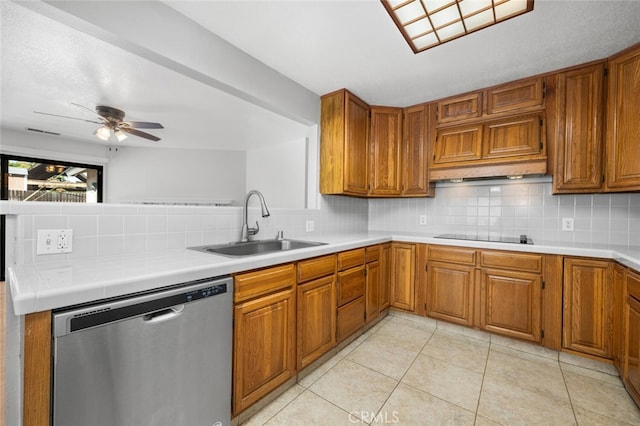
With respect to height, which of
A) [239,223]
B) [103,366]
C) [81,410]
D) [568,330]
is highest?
[239,223]

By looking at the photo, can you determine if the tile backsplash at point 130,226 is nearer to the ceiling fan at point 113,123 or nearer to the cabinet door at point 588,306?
the ceiling fan at point 113,123

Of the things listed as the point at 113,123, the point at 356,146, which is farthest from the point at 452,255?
the point at 113,123

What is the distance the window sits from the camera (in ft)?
13.4

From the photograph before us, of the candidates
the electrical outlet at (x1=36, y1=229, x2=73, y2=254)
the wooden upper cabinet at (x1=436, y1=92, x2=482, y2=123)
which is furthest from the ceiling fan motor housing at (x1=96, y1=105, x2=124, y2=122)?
the wooden upper cabinet at (x1=436, y1=92, x2=482, y2=123)

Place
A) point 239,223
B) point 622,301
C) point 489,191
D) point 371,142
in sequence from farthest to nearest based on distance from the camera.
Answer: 1. point 371,142
2. point 489,191
3. point 239,223
4. point 622,301

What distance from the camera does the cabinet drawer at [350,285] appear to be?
2039mm

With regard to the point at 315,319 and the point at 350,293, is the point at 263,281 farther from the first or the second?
the point at 350,293

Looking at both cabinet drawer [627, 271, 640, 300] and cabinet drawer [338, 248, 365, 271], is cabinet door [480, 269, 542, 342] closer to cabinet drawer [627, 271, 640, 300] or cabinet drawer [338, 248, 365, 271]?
cabinet drawer [627, 271, 640, 300]

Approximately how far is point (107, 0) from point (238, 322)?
1753 mm

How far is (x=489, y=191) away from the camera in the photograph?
8.99 feet

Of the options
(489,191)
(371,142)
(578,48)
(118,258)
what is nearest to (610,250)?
(489,191)

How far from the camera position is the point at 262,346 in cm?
141

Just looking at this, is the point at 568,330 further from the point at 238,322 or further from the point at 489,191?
the point at 238,322

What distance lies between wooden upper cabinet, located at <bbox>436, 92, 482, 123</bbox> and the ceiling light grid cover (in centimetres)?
94
